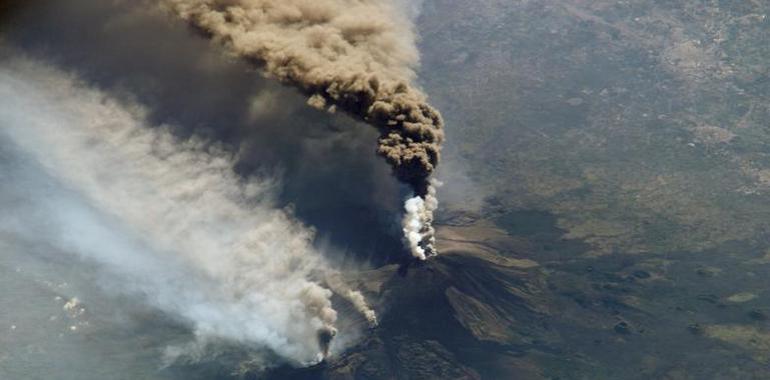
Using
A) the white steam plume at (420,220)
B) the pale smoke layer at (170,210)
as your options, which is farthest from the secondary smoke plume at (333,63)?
the pale smoke layer at (170,210)

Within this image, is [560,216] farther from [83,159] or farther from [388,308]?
[83,159]

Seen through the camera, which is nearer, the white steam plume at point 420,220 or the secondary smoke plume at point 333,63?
the secondary smoke plume at point 333,63

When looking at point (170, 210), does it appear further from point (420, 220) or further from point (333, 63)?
point (420, 220)

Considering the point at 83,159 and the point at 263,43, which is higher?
the point at 263,43

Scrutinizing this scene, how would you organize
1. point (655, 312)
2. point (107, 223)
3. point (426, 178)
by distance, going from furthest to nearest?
point (655, 312) < point (107, 223) < point (426, 178)

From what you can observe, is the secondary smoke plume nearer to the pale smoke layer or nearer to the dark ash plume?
the dark ash plume

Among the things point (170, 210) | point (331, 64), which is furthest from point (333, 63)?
point (170, 210)

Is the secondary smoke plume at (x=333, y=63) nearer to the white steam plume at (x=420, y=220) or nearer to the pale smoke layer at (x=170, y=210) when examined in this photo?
the white steam plume at (x=420, y=220)

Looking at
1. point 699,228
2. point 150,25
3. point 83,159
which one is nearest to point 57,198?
point 83,159
